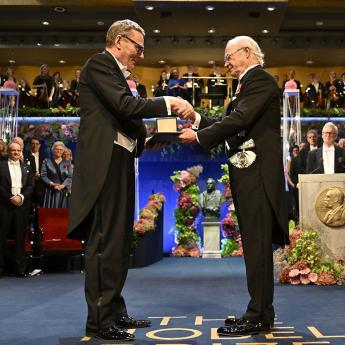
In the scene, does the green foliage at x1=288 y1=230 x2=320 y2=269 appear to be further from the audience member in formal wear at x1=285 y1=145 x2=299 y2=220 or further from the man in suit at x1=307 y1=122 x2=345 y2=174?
the audience member in formal wear at x1=285 y1=145 x2=299 y2=220

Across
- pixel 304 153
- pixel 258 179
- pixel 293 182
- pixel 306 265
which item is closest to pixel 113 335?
pixel 258 179

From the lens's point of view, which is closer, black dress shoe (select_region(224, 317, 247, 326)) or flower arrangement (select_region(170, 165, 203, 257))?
black dress shoe (select_region(224, 317, 247, 326))

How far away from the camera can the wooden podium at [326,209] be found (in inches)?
221

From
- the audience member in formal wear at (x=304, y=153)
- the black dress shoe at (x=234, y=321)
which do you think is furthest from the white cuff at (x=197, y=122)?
the audience member in formal wear at (x=304, y=153)

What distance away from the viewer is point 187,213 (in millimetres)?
10609

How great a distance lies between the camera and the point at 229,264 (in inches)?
333

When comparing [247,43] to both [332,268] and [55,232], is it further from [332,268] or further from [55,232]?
[55,232]

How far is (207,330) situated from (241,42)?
62.4 inches

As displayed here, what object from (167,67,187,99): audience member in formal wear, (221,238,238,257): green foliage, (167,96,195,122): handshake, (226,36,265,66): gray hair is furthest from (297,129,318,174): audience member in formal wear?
(167,96,195,122): handshake

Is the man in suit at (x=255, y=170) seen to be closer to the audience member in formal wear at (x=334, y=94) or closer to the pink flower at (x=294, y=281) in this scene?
the pink flower at (x=294, y=281)

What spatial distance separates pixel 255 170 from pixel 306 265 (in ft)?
8.64

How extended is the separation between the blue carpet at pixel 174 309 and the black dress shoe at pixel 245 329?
58 millimetres

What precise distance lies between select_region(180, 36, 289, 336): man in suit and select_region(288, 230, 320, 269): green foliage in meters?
2.36

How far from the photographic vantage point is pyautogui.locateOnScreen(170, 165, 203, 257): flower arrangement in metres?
10.5
